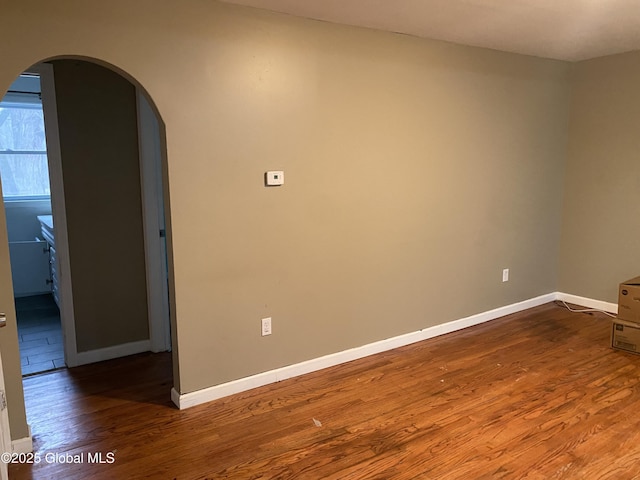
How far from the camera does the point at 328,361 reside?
322 centimetres

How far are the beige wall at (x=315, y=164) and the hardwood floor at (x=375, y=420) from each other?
303 mm

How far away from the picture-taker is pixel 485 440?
2.38 metres

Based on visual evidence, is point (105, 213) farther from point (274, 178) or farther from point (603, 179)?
point (603, 179)

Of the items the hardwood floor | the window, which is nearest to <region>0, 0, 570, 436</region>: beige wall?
the hardwood floor

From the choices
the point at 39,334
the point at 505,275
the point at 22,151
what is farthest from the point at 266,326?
the point at 22,151

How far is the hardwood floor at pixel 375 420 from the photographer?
218 centimetres

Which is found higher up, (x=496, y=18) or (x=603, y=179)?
(x=496, y=18)

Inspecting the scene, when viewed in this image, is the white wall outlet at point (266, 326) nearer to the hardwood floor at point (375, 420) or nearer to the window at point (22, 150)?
the hardwood floor at point (375, 420)

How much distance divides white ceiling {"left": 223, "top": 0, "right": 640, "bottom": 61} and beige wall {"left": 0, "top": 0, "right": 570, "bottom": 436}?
0.13m

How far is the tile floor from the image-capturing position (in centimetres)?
331

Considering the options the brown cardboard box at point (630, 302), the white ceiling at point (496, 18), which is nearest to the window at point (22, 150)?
the white ceiling at point (496, 18)

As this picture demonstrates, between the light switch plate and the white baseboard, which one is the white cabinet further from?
the light switch plate

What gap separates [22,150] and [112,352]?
2.97 meters

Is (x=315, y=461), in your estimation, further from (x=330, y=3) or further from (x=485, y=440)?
(x=330, y=3)
